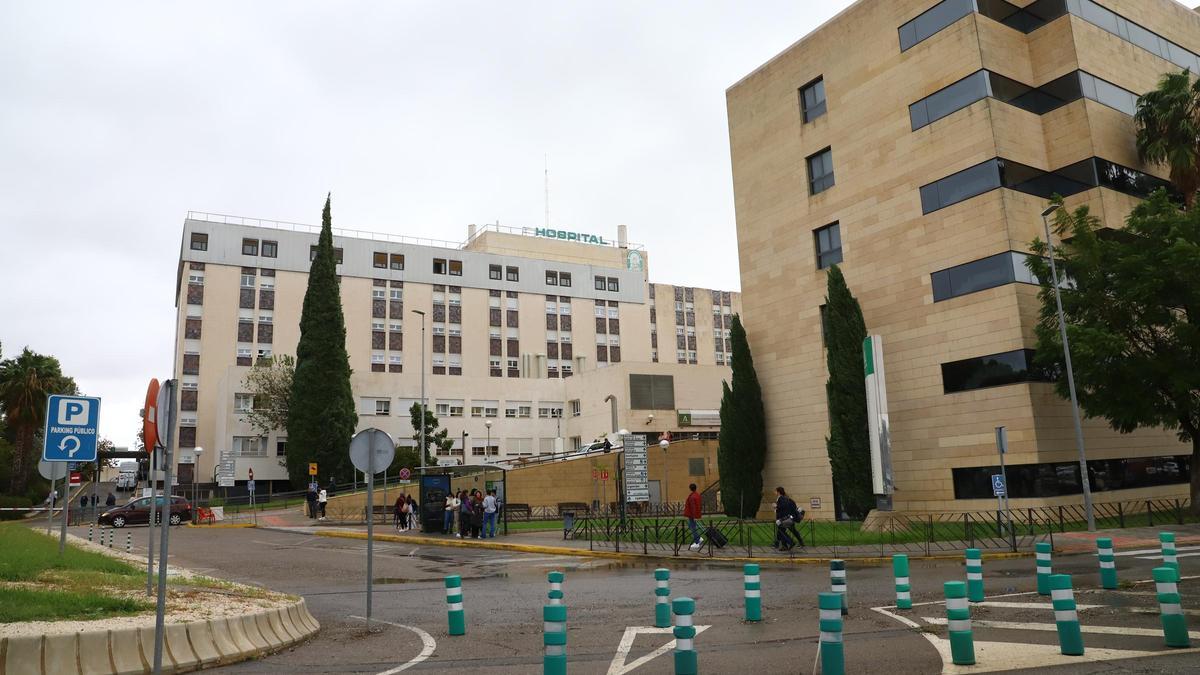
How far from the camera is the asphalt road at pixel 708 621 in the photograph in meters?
7.79

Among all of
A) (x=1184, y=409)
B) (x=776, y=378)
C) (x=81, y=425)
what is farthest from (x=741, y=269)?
(x=81, y=425)

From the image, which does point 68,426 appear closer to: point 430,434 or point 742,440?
point 742,440

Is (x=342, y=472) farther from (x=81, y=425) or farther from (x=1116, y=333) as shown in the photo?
(x=1116, y=333)

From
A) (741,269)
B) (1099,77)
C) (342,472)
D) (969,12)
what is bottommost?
(342,472)

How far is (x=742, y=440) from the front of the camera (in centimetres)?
3428

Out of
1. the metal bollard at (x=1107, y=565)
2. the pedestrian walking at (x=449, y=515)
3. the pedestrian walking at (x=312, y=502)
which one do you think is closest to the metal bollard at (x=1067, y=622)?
the metal bollard at (x=1107, y=565)

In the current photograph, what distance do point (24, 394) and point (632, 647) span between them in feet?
201

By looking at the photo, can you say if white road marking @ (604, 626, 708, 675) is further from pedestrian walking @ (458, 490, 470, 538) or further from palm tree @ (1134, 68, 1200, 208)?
palm tree @ (1134, 68, 1200, 208)

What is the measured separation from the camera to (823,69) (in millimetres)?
33844

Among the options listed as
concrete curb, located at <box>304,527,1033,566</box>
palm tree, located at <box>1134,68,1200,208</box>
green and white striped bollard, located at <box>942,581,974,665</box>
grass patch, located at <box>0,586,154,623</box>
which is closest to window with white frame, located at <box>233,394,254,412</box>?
concrete curb, located at <box>304,527,1033,566</box>

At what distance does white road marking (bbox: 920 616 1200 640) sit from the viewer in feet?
27.5

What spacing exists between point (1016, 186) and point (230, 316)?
58582mm

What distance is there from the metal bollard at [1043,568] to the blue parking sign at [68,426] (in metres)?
15.2

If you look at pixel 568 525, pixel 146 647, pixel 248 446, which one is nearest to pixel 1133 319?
pixel 568 525
